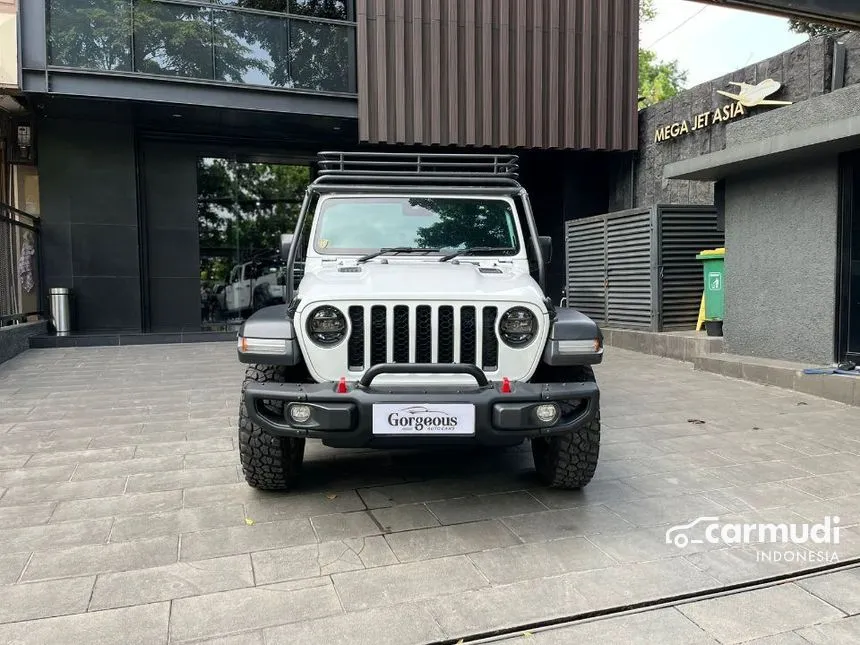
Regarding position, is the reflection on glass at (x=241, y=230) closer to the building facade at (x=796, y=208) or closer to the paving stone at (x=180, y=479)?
the building facade at (x=796, y=208)

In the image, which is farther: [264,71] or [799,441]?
[264,71]

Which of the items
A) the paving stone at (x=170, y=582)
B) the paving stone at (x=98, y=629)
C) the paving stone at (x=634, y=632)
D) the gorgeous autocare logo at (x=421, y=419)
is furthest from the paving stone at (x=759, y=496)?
the paving stone at (x=98, y=629)

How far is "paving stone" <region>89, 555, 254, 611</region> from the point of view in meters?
2.60

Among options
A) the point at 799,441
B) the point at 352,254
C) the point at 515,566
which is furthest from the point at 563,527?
the point at 799,441

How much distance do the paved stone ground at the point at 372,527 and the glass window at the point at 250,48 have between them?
746cm

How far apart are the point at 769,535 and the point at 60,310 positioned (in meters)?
12.1

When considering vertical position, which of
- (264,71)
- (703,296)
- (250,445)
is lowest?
(250,445)

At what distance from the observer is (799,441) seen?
489 cm

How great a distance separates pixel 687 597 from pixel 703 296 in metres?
7.68

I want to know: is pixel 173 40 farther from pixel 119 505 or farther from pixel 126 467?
pixel 119 505

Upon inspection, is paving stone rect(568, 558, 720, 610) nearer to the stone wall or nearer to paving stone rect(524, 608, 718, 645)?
paving stone rect(524, 608, 718, 645)

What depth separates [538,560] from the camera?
2920mm

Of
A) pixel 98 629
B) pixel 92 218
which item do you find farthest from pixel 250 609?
pixel 92 218

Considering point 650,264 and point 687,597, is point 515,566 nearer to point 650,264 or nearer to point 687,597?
point 687,597
